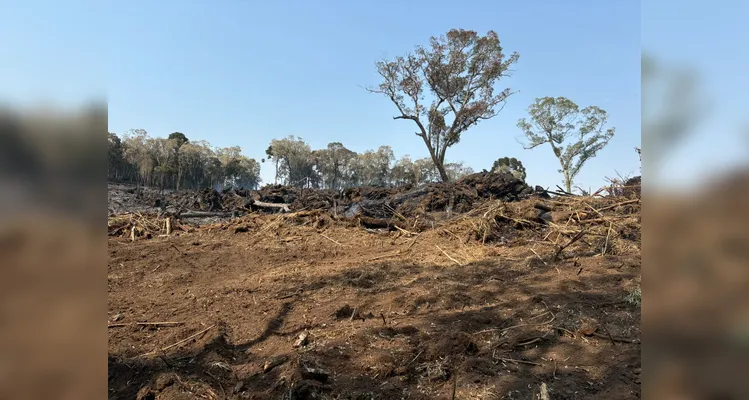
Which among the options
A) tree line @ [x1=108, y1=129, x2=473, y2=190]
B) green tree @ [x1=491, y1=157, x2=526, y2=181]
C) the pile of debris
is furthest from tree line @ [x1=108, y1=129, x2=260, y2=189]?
green tree @ [x1=491, y1=157, x2=526, y2=181]

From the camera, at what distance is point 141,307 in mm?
4836

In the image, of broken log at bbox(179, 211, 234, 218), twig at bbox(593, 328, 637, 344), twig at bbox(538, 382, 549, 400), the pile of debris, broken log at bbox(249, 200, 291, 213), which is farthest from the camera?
broken log at bbox(179, 211, 234, 218)

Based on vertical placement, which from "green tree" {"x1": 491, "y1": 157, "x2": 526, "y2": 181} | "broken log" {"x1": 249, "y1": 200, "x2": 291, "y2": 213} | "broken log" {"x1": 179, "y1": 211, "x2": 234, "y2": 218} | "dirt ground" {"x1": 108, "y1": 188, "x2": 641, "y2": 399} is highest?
"green tree" {"x1": 491, "y1": 157, "x2": 526, "y2": 181}

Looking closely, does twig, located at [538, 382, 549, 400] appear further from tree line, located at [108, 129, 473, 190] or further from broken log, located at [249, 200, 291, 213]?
tree line, located at [108, 129, 473, 190]

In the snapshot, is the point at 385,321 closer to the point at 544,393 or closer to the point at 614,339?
the point at 544,393

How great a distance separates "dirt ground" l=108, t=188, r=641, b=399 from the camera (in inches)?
106

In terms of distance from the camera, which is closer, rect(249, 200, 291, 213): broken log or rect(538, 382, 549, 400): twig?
rect(538, 382, 549, 400): twig

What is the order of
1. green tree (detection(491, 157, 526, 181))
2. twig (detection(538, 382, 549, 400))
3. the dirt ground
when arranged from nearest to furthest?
twig (detection(538, 382, 549, 400)) < the dirt ground < green tree (detection(491, 157, 526, 181))

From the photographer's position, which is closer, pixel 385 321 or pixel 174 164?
pixel 385 321

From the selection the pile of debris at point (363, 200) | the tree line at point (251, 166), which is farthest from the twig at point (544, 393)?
the tree line at point (251, 166)

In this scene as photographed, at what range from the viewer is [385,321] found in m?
3.76

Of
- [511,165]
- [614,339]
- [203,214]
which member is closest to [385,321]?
[614,339]

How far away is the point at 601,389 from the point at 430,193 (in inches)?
474
